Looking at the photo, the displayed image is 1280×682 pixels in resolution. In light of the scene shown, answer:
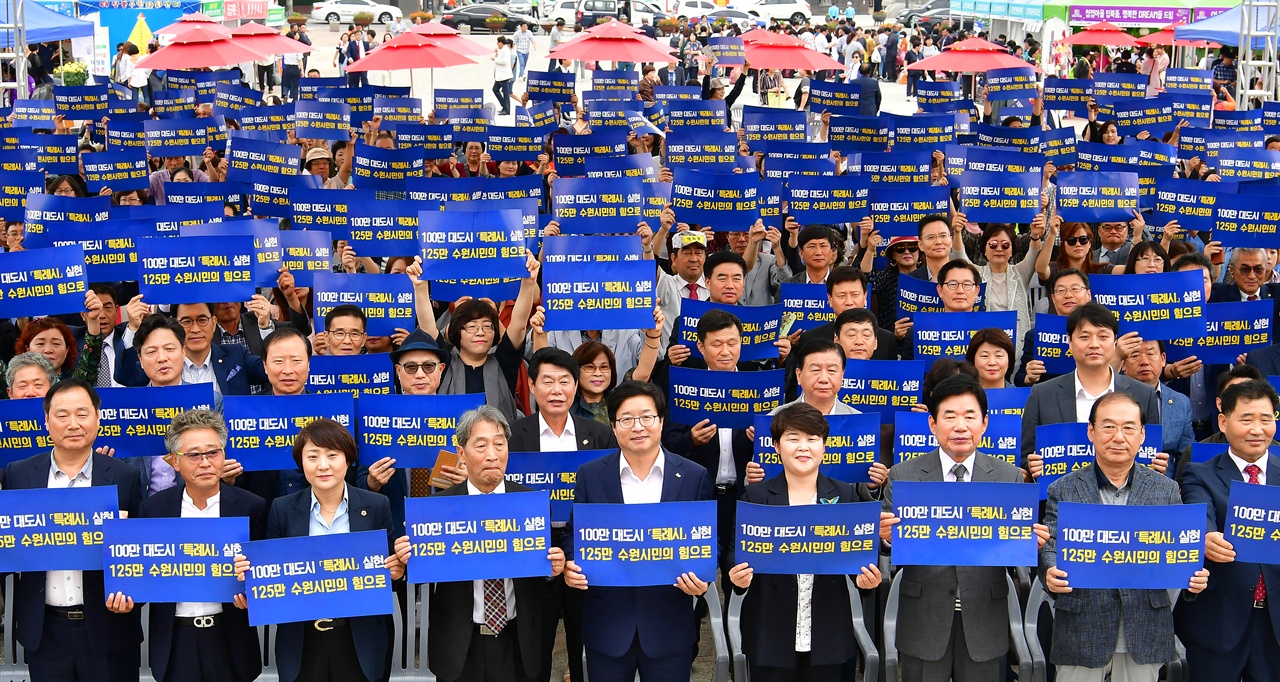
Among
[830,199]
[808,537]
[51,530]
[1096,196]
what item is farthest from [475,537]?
[1096,196]

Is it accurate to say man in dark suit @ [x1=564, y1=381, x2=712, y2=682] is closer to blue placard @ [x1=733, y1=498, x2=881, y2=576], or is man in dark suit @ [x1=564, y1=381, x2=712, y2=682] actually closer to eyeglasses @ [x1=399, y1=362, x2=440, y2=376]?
blue placard @ [x1=733, y1=498, x2=881, y2=576]

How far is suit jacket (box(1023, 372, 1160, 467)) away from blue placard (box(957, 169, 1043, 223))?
3696mm

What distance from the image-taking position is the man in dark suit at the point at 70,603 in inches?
233

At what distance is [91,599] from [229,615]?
60cm

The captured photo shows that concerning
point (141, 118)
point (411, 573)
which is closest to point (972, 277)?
point (411, 573)

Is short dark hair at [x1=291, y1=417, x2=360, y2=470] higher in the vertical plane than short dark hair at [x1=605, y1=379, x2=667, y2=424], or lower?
lower

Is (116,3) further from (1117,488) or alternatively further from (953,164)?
(1117,488)

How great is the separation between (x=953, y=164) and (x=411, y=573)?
7423 mm

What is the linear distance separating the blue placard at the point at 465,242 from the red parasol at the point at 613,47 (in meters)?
9.18

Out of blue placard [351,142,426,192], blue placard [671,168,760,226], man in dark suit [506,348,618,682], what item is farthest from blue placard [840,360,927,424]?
blue placard [351,142,426,192]

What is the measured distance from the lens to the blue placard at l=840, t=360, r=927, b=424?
7141mm

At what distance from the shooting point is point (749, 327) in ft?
26.3

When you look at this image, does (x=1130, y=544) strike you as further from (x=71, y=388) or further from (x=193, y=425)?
(x=71, y=388)

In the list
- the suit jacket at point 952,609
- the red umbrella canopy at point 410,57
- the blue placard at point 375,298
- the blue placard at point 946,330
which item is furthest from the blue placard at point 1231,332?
the red umbrella canopy at point 410,57
